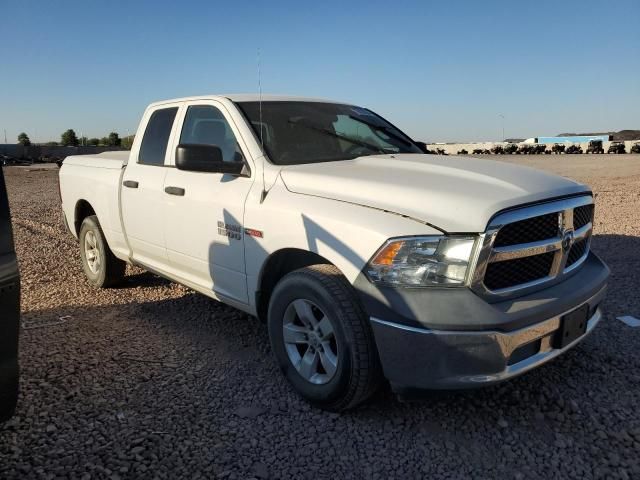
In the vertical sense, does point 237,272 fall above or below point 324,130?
below

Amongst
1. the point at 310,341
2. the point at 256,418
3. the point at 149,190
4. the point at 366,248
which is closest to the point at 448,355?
the point at 366,248

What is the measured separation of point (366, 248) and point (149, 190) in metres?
2.49

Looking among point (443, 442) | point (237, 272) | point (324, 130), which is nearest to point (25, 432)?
point (237, 272)

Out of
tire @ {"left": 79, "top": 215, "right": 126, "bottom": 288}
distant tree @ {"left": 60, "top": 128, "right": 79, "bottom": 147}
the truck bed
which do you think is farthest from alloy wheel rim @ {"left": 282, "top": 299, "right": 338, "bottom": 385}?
distant tree @ {"left": 60, "top": 128, "right": 79, "bottom": 147}

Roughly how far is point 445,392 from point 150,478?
1488mm

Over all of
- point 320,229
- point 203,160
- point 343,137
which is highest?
point 343,137

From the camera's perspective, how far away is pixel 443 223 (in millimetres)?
2596

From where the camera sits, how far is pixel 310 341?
3.12 meters

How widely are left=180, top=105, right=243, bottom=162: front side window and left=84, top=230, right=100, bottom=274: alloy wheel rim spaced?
79.4 inches

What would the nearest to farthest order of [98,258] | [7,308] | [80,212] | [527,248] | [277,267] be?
[7,308] → [527,248] → [277,267] → [98,258] → [80,212]

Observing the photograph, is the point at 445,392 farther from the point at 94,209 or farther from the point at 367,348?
the point at 94,209

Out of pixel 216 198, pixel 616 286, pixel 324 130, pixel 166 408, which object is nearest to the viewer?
pixel 166 408

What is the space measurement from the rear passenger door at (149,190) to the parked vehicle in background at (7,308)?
218 centimetres

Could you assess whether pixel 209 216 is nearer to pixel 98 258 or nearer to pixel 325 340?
pixel 325 340
